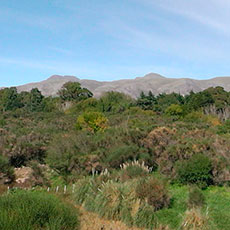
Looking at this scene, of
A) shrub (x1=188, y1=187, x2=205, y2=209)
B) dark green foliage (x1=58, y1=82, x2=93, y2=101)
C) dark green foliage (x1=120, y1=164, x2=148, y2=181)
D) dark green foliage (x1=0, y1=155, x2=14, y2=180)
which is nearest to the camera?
shrub (x1=188, y1=187, x2=205, y2=209)

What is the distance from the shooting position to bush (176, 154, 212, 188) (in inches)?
571

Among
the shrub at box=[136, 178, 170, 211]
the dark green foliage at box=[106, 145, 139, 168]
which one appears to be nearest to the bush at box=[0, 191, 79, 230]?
the shrub at box=[136, 178, 170, 211]

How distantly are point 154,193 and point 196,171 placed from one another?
453 centimetres

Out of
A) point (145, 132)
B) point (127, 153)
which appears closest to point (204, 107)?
point (145, 132)

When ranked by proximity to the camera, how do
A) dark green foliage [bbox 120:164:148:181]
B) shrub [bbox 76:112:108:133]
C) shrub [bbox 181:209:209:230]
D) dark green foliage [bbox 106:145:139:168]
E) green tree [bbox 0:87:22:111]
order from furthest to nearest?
1. green tree [bbox 0:87:22:111]
2. shrub [bbox 76:112:108:133]
3. dark green foliage [bbox 106:145:139:168]
4. dark green foliage [bbox 120:164:148:181]
5. shrub [bbox 181:209:209:230]

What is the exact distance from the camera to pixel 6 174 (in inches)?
604

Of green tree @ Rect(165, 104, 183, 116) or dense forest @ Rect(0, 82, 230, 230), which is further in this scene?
green tree @ Rect(165, 104, 183, 116)

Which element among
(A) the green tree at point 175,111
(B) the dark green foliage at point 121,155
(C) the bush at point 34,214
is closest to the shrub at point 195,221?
(C) the bush at point 34,214

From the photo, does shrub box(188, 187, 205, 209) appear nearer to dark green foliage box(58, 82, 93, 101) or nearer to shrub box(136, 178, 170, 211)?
shrub box(136, 178, 170, 211)

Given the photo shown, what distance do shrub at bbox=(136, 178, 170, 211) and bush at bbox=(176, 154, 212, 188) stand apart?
12.5ft

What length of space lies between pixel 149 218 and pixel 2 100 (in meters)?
63.0

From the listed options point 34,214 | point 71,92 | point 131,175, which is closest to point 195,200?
point 131,175

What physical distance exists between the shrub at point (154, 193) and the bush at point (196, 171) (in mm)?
3818

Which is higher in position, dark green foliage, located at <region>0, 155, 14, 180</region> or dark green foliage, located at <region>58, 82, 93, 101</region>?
dark green foliage, located at <region>58, 82, 93, 101</region>
